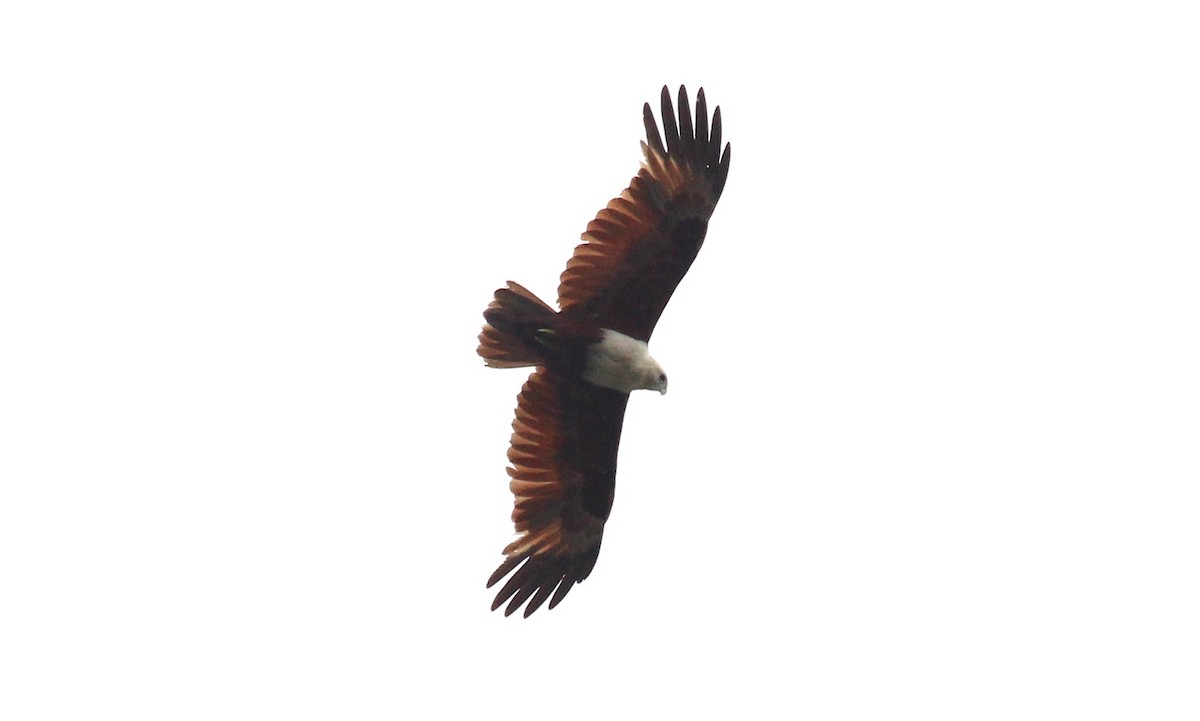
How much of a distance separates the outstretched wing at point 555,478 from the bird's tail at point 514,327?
16.9 inches

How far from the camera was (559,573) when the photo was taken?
11.8 metres

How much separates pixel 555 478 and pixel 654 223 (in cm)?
187

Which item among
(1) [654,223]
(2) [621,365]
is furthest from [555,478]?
(1) [654,223]

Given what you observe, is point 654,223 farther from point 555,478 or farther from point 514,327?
point 555,478

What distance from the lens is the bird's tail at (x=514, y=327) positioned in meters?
11.1

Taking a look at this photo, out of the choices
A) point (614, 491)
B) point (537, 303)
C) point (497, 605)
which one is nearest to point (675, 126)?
point (537, 303)

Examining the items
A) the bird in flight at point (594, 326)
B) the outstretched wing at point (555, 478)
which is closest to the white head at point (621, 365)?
the bird in flight at point (594, 326)

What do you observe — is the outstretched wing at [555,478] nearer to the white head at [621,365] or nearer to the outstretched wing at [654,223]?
the white head at [621,365]

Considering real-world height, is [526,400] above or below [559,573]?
above

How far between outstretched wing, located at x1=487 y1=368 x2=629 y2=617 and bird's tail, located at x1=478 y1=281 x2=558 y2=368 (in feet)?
1.41

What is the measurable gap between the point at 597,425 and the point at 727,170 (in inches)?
75.0

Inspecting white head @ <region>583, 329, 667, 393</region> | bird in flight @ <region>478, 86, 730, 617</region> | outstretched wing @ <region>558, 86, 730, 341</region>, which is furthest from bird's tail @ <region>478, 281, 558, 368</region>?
white head @ <region>583, 329, 667, 393</region>

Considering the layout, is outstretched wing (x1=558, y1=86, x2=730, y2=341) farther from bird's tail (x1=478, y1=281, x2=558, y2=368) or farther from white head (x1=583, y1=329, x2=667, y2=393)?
bird's tail (x1=478, y1=281, x2=558, y2=368)

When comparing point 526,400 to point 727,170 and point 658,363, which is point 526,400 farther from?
point 727,170
